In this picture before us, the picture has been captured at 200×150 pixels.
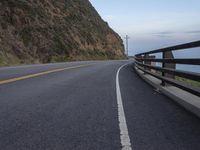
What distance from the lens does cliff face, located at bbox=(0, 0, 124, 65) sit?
45.2m

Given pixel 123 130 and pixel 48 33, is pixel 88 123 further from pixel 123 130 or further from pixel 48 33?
pixel 48 33

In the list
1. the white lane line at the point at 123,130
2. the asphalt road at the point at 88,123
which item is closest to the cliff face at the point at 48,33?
the asphalt road at the point at 88,123

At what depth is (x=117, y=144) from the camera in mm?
5008

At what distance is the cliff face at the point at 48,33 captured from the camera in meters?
45.2

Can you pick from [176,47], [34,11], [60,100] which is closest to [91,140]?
[60,100]

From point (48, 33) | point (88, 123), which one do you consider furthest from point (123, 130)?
point (48, 33)

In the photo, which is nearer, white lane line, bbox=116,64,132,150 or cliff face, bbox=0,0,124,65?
white lane line, bbox=116,64,132,150

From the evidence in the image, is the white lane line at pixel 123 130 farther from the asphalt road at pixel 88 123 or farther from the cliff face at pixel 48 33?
the cliff face at pixel 48 33

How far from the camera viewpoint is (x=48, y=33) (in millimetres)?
54500

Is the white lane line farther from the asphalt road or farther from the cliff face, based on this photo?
the cliff face

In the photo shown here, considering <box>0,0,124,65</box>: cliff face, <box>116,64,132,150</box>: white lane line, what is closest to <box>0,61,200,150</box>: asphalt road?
<box>116,64,132,150</box>: white lane line

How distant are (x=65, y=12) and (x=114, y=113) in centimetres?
6031

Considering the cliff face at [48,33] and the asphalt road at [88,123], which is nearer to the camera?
the asphalt road at [88,123]

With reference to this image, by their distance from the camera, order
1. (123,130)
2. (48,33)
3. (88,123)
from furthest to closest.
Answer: (48,33) < (88,123) < (123,130)
